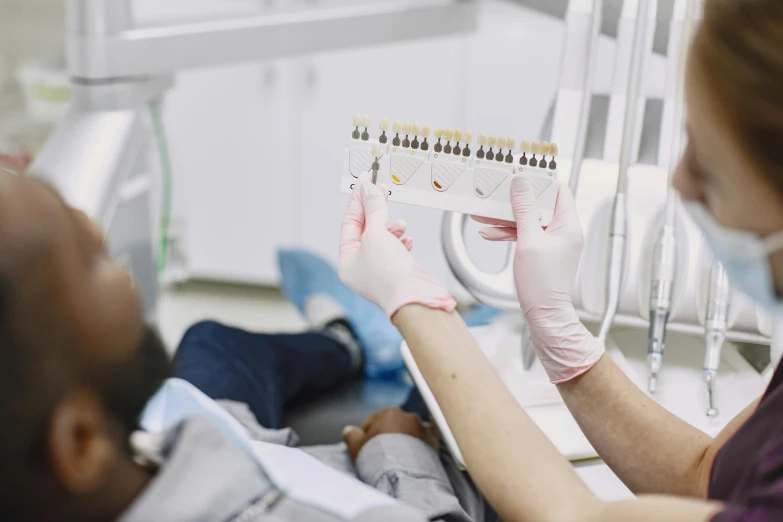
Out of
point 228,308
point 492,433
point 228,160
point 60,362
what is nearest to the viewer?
point 60,362

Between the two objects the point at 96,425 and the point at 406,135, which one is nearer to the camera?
the point at 96,425

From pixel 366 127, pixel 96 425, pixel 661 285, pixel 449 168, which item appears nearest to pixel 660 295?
pixel 661 285

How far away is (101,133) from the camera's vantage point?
1.30 m

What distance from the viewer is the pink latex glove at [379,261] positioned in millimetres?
869

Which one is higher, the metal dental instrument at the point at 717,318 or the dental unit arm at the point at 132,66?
the dental unit arm at the point at 132,66

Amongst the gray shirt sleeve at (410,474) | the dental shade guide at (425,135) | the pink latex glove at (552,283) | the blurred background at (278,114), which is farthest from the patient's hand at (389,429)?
the blurred background at (278,114)

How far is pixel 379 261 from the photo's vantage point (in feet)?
2.94

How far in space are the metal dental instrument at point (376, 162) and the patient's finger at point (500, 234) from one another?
0.48 feet

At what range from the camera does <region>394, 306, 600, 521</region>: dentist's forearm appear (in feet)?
2.55

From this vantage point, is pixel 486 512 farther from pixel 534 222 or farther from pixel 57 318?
pixel 57 318

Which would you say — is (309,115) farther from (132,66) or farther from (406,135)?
(406,135)

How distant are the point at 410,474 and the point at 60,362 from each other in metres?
0.52

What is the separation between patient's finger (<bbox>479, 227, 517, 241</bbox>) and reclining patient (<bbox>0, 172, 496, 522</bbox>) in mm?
322

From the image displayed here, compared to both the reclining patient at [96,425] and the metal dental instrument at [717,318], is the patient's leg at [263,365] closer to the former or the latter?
the reclining patient at [96,425]
